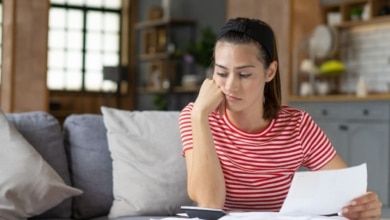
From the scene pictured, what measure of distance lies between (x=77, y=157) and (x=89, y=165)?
6 cm

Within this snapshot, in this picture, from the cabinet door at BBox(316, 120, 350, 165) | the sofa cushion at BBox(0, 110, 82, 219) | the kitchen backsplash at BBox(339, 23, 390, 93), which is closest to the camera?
the sofa cushion at BBox(0, 110, 82, 219)

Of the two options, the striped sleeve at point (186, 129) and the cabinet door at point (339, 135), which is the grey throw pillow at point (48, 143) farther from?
the cabinet door at point (339, 135)

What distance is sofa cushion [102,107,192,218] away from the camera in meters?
2.53

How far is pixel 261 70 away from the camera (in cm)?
200

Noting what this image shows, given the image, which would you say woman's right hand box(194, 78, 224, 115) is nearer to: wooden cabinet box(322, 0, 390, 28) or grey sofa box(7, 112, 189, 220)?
grey sofa box(7, 112, 189, 220)

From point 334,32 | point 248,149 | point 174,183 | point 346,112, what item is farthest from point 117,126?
point 334,32

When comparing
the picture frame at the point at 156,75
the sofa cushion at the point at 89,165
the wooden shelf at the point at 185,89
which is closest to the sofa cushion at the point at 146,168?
the sofa cushion at the point at 89,165

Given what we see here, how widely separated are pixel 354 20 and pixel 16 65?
123 inches

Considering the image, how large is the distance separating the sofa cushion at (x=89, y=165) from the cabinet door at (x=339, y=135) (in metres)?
3.59

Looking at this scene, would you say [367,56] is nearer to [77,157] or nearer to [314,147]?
[77,157]

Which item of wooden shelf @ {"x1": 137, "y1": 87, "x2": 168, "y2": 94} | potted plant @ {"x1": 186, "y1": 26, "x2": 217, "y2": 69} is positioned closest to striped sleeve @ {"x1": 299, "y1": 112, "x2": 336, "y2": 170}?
potted plant @ {"x1": 186, "y1": 26, "x2": 217, "y2": 69}

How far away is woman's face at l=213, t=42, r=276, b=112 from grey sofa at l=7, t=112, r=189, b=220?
28.9 inches

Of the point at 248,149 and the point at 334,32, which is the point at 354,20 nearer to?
the point at 334,32

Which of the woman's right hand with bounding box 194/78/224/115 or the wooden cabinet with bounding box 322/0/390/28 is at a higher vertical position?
the wooden cabinet with bounding box 322/0/390/28
